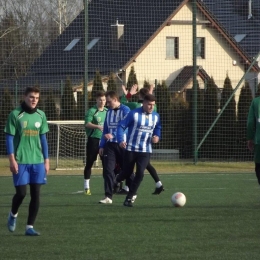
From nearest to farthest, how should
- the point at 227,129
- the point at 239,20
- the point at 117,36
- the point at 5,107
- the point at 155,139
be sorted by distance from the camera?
the point at 155,139 < the point at 227,129 < the point at 5,107 < the point at 117,36 < the point at 239,20

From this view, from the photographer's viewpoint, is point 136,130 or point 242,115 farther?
point 242,115

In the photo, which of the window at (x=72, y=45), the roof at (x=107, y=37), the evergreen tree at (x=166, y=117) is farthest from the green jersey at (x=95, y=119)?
the window at (x=72, y=45)

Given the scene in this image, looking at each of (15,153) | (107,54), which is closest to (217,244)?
(15,153)

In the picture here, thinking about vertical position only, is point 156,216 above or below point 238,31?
below

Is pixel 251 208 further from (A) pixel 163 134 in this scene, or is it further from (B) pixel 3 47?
(B) pixel 3 47

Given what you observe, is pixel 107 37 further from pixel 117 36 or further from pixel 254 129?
pixel 254 129

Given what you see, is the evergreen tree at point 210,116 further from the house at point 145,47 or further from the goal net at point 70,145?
the goal net at point 70,145

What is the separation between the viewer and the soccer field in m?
8.86

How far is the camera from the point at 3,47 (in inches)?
1117

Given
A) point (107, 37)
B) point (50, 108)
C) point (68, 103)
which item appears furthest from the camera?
point (107, 37)

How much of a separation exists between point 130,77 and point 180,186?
13286 mm

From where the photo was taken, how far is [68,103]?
2739 cm

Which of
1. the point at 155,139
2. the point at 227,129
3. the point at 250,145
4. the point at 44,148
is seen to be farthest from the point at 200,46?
the point at 44,148

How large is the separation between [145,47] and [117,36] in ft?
3.76
